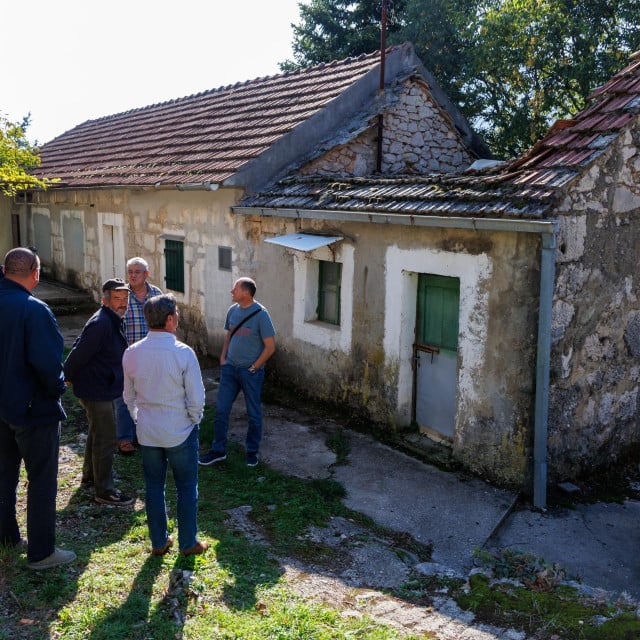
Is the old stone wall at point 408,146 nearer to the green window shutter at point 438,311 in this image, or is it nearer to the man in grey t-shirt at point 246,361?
the green window shutter at point 438,311

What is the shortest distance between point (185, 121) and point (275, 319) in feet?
20.7

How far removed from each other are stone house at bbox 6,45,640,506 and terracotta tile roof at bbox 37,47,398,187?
0.25 ft

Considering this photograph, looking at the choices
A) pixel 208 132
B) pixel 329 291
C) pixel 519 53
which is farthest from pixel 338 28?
pixel 329 291

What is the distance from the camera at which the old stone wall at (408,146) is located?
33.2 ft

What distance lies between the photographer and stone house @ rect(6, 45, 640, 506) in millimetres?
6012

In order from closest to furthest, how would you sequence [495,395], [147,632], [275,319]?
[147,632]
[495,395]
[275,319]

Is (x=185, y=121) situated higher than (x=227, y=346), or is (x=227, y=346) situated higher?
(x=185, y=121)

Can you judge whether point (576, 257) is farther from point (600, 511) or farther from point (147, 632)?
point (147, 632)

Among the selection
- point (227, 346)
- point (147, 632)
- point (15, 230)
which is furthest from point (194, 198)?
point (15, 230)

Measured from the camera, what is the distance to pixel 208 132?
467 inches

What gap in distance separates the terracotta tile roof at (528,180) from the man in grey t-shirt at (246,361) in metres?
1.81

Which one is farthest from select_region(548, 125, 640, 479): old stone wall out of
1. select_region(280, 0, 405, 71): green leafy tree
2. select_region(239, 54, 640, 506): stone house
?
select_region(280, 0, 405, 71): green leafy tree

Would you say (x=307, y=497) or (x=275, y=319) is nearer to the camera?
(x=307, y=497)

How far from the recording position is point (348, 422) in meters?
7.94
